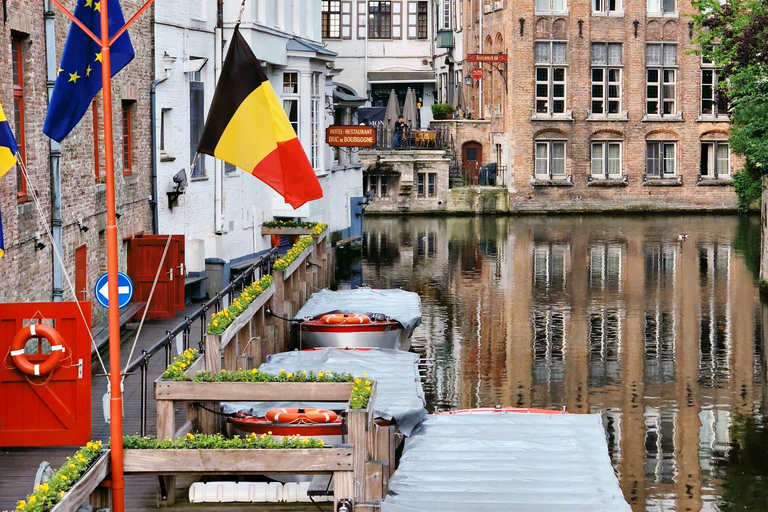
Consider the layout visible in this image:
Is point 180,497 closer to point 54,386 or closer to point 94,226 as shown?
point 54,386

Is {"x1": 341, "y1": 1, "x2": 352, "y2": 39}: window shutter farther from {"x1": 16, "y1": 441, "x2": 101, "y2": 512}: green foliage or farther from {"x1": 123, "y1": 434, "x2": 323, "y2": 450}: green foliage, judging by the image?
{"x1": 16, "y1": 441, "x2": 101, "y2": 512}: green foliage

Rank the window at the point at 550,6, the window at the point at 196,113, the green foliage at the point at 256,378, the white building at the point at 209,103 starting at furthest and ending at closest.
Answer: the window at the point at 550,6 → the window at the point at 196,113 → the white building at the point at 209,103 → the green foliage at the point at 256,378

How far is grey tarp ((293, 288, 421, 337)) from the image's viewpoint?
24.2m

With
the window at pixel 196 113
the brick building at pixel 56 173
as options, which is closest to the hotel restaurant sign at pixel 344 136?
the window at pixel 196 113

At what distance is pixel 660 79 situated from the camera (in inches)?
2320

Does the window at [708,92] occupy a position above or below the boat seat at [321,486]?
above

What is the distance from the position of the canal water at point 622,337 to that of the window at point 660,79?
989 cm

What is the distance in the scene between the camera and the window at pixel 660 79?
58906 millimetres

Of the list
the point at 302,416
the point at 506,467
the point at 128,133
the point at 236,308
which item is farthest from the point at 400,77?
the point at 506,467

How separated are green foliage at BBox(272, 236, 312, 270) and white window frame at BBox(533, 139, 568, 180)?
3175 cm

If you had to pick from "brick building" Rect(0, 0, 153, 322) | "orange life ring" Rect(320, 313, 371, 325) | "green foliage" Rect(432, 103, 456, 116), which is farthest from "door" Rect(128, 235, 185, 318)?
"green foliage" Rect(432, 103, 456, 116)

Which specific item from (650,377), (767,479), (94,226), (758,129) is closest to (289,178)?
(767,479)

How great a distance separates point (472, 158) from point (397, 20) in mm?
12836

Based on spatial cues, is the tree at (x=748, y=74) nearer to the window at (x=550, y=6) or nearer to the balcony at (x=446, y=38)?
the window at (x=550, y=6)
